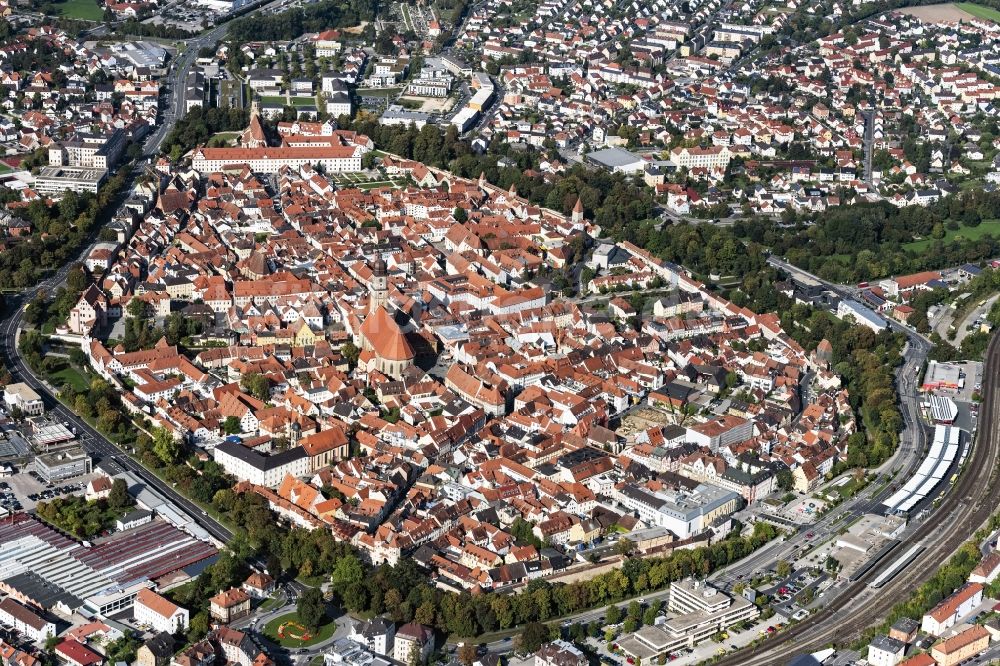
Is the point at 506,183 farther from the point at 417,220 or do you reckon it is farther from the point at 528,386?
the point at 528,386

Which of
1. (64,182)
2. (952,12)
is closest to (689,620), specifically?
(64,182)

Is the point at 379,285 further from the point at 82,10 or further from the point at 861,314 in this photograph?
the point at 82,10

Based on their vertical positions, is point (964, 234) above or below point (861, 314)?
below

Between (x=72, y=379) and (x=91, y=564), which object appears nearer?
(x=91, y=564)

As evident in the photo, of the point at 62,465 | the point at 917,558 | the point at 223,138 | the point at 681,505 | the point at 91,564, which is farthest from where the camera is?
the point at 223,138

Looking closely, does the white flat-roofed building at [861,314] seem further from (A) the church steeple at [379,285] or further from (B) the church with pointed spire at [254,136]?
(B) the church with pointed spire at [254,136]

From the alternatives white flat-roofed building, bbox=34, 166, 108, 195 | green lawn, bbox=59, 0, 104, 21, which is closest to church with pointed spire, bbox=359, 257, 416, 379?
white flat-roofed building, bbox=34, 166, 108, 195

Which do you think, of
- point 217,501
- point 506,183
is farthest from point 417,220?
point 217,501
